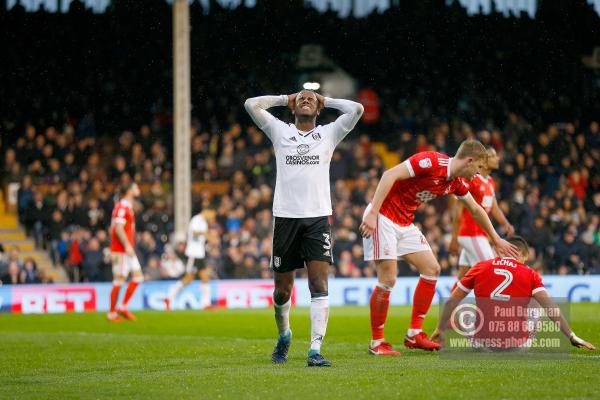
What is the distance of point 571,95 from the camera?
32406 mm

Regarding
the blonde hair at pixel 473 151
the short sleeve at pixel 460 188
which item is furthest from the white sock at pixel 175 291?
the blonde hair at pixel 473 151

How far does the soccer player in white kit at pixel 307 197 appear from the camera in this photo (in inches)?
372

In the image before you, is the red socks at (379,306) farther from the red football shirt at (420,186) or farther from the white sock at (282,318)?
the white sock at (282,318)

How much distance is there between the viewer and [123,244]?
18.2 meters

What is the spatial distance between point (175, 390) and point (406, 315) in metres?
10.6

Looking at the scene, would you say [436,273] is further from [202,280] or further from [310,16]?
[310,16]

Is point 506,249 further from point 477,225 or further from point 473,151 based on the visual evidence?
point 477,225

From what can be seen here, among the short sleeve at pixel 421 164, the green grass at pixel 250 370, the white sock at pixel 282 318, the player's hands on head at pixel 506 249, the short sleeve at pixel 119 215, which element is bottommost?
the green grass at pixel 250 370

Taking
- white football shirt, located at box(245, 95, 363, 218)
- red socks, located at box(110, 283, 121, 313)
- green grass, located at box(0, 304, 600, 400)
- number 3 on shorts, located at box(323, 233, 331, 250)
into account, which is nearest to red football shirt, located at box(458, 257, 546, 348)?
green grass, located at box(0, 304, 600, 400)

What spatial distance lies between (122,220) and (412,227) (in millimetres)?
8406

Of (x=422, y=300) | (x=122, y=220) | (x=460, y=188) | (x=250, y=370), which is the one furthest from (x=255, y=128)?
(x=250, y=370)

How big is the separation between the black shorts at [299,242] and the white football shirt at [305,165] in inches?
2.8

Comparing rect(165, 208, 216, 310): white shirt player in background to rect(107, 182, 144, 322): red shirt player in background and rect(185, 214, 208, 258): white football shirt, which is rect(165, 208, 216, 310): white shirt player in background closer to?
rect(185, 214, 208, 258): white football shirt

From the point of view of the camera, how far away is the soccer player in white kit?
9461mm
